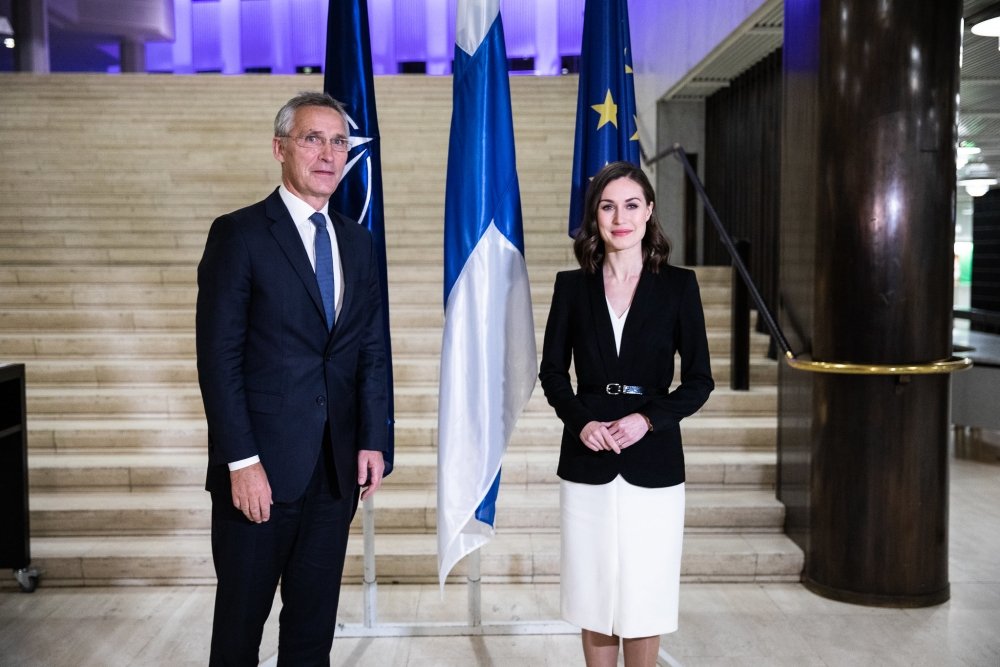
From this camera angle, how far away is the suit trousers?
2146 mm

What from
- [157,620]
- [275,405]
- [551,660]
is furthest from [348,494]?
[157,620]

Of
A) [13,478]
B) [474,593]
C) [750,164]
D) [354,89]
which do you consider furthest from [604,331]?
[750,164]

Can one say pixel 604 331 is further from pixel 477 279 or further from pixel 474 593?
pixel 474 593

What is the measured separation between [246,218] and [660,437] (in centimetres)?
120

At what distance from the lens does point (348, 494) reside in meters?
2.29

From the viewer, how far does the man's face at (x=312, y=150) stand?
2119 millimetres

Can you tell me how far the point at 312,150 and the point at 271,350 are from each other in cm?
50

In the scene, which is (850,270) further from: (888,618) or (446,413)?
(446,413)

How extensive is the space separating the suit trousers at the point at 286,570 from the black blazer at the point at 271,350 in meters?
0.08

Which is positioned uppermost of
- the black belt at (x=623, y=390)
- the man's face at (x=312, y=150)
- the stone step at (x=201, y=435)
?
the man's face at (x=312, y=150)

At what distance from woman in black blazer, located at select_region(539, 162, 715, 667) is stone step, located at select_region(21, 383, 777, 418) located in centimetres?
269

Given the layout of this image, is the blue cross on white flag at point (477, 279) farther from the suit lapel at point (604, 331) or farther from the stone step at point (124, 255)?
the stone step at point (124, 255)

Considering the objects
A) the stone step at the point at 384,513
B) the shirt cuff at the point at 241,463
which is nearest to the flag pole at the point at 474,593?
the stone step at the point at 384,513

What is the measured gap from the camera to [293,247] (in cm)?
210
